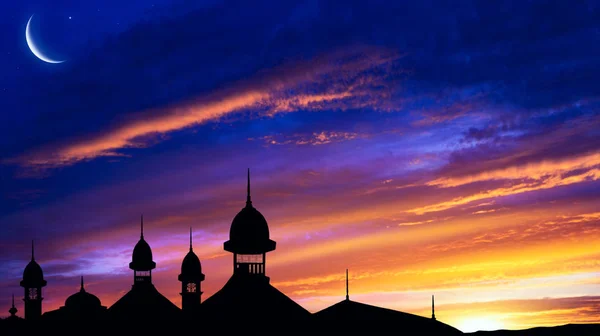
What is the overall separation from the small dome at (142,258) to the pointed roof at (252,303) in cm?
2092

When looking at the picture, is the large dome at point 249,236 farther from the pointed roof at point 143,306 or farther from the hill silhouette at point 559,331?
the hill silhouette at point 559,331

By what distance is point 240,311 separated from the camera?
76.9 m

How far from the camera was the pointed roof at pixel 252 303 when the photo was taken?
252 feet

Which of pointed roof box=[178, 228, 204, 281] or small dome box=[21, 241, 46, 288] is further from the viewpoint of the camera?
small dome box=[21, 241, 46, 288]

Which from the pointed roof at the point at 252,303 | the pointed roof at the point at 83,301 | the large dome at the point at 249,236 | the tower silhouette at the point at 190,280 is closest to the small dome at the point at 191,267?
the tower silhouette at the point at 190,280

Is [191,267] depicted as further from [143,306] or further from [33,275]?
[33,275]

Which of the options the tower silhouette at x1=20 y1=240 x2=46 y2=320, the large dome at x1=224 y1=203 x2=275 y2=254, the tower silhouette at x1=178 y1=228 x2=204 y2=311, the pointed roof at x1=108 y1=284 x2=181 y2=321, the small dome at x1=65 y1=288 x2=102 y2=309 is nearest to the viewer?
the large dome at x1=224 y1=203 x2=275 y2=254

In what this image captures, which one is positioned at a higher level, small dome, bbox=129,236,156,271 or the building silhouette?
small dome, bbox=129,236,156,271

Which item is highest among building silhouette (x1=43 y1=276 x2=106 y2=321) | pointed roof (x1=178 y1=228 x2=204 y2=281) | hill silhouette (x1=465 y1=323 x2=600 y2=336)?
pointed roof (x1=178 y1=228 x2=204 y2=281)

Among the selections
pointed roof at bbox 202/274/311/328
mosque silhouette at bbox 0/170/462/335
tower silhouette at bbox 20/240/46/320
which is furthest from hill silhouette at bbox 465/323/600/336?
tower silhouette at bbox 20/240/46/320

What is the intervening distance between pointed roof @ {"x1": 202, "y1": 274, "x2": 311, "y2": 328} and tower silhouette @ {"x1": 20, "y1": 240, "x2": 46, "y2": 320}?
5591 cm

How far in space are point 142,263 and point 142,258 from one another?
518 millimetres

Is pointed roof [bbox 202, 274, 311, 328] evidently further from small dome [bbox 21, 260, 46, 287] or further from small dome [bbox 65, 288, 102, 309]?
small dome [bbox 21, 260, 46, 287]

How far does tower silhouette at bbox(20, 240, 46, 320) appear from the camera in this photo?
12769 centimetres
